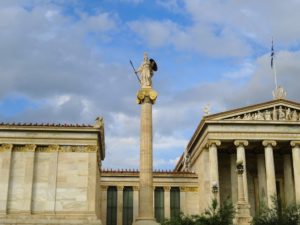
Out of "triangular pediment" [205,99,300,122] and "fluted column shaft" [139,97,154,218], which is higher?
"triangular pediment" [205,99,300,122]

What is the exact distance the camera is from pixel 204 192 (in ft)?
169

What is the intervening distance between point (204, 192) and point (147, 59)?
20822mm

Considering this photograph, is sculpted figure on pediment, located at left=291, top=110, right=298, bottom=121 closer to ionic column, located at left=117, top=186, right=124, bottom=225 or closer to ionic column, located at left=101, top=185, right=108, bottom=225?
ionic column, located at left=117, top=186, right=124, bottom=225

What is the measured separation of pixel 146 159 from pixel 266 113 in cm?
2331

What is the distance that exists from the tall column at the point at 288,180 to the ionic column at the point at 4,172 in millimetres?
27645

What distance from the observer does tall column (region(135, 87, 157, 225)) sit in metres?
32.0

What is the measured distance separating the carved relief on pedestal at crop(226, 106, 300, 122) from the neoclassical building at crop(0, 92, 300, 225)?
0.33ft

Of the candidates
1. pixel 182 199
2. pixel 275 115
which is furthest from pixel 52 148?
pixel 275 115

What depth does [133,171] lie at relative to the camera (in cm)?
5659

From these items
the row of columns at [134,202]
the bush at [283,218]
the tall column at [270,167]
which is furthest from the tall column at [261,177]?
the bush at [283,218]

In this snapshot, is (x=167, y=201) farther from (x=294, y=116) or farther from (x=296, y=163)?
(x=294, y=116)

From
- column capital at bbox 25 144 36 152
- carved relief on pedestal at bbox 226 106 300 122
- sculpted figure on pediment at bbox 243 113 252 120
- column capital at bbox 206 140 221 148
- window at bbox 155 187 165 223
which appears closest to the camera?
column capital at bbox 25 144 36 152

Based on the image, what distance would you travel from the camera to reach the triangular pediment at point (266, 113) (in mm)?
52250

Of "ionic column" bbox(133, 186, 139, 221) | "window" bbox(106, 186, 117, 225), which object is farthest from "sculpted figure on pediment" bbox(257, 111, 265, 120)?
"window" bbox(106, 186, 117, 225)
